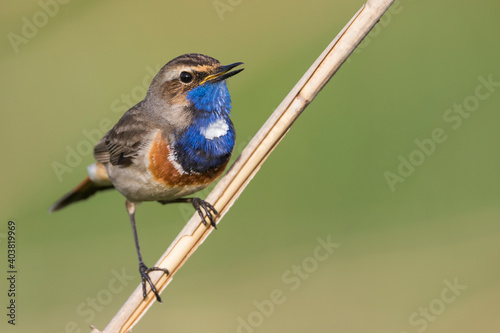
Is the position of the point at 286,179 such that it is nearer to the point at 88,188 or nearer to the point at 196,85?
the point at 88,188

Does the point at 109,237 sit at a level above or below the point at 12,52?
below

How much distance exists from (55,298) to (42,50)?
2.85 meters

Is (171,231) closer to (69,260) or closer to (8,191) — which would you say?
(69,260)

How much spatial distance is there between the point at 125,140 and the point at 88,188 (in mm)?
969

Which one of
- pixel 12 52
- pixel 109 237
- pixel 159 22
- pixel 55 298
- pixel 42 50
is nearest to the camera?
pixel 55 298

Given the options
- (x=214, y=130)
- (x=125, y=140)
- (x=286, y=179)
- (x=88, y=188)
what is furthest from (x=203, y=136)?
(x=286, y=179)

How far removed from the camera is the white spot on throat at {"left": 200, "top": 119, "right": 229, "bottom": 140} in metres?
4.44

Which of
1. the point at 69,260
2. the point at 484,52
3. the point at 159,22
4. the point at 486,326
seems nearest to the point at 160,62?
the point at 159,22

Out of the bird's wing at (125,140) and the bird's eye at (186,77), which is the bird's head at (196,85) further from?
the bird's wing at (125,140)

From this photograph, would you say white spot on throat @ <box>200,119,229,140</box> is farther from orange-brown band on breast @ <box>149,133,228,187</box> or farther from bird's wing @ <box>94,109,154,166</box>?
bird's wing @ <box>94,109,154,166</box>

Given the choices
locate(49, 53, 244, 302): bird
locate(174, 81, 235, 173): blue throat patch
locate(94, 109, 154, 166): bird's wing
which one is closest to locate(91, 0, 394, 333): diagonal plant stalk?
locate(49, 53, 244, 302): bird

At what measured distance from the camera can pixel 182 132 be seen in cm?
450

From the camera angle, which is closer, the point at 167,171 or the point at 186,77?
the point at 186,77

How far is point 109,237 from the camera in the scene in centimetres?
644
